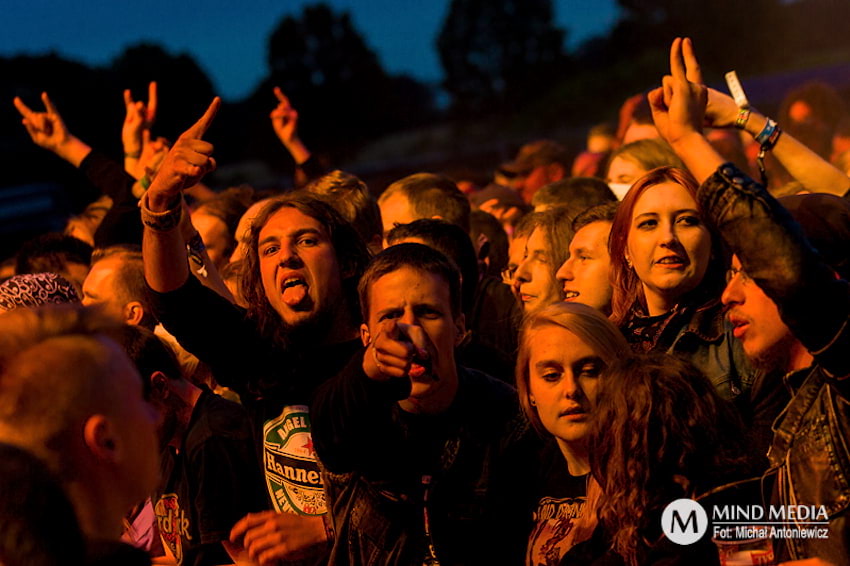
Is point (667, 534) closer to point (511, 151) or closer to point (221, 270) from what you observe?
point (221, 270)

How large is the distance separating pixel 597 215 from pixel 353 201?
113cm

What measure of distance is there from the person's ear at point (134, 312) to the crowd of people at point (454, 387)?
271 mm

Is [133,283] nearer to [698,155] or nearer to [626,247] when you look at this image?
[626,247]

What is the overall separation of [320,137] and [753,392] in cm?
1513

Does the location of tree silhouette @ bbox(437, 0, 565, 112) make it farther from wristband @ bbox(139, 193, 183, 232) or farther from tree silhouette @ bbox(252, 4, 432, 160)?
wristband @ bbox(139, 193, 183, 232)

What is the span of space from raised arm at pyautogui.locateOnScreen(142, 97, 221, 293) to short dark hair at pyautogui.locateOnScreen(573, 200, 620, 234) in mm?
1465

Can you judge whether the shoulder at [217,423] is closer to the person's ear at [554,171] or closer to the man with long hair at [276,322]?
the man with long hair at [276,322]

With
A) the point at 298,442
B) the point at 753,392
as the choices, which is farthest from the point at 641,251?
the point at 298,442

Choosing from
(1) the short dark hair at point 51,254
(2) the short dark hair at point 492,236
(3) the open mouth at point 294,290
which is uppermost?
(1) the short dark hair at point 51,254

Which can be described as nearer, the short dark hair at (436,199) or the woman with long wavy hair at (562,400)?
the woman with long wavy hair at (562,400)

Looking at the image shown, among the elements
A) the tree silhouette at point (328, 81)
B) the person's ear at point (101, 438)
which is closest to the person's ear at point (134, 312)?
the person's ear at point (101, 438)

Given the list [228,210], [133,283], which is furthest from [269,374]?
Result: [228,210]

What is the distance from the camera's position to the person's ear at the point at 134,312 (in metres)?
4.79

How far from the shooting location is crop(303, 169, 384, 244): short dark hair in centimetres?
472
